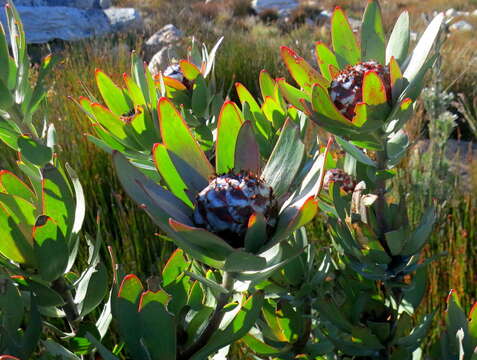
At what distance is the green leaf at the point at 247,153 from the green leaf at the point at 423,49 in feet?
0.78

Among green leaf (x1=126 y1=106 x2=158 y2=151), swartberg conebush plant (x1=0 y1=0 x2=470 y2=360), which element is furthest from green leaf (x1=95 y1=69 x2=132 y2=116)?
green leaf (x1=126 y1=106 x2=158 y2=151)

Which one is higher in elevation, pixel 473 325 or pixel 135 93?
pixel 135 93

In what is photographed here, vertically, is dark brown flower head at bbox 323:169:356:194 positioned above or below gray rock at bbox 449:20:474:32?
above

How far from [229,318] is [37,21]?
1063 centimetres

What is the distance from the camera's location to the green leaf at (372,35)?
0.73 metres

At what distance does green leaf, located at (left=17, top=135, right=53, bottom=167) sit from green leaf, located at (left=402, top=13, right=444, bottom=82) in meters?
0.54

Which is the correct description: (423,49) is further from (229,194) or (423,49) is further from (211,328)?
(211,328)

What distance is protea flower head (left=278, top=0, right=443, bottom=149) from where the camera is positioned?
24.6 inches

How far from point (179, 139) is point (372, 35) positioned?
1.21 feet

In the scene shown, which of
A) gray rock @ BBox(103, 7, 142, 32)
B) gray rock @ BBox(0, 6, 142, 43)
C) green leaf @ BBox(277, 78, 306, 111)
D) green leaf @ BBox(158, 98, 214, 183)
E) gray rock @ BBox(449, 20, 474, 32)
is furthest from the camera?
gray rock @ BBox(449, 20, 474, 32)

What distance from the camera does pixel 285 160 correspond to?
1.87 feet

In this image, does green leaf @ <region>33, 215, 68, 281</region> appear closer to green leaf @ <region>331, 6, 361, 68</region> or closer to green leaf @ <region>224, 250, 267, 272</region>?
green leaf @ <region>224, 250, 267, 272</region>

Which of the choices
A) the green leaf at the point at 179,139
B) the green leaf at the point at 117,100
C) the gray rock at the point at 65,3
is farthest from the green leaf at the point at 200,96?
the gray rock at the point at 65,3

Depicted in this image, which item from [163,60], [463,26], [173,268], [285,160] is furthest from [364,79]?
[463,26]
